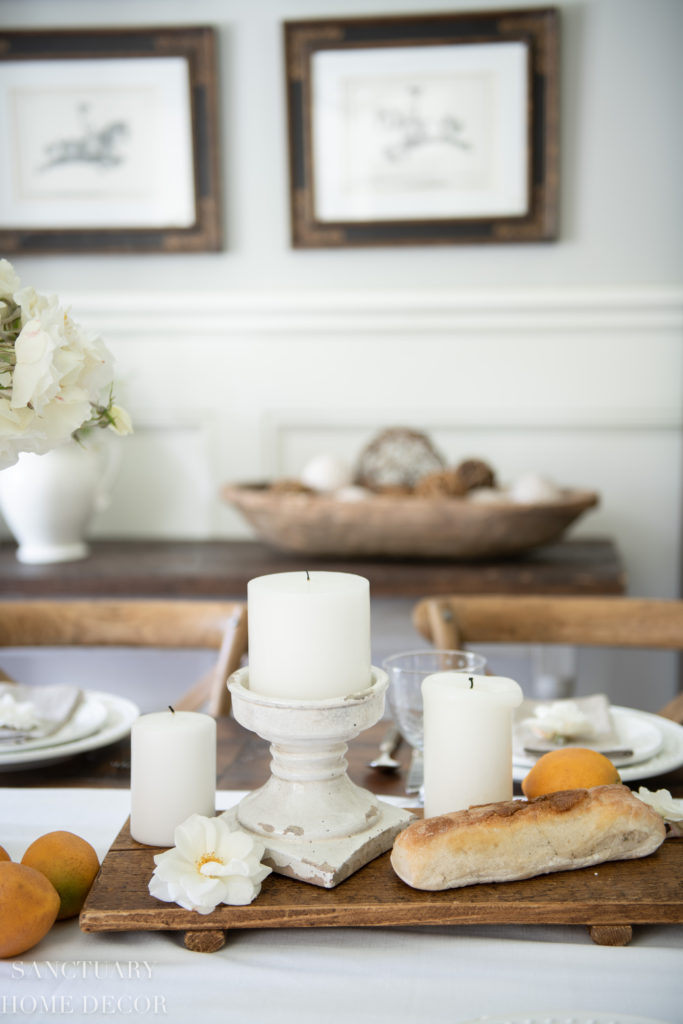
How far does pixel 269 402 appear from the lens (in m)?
2.30

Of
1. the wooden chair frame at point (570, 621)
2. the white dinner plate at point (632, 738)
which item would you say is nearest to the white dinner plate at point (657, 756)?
the white dinner plate at point (632, 738)

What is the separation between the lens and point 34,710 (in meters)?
1.02

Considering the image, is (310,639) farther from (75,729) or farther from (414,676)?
(75,729)

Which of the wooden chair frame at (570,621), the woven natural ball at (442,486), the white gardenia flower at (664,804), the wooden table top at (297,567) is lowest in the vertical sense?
the wooden table top at (297,567)

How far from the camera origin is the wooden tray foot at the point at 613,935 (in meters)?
0.58

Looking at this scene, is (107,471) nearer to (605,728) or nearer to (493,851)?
(605,728)

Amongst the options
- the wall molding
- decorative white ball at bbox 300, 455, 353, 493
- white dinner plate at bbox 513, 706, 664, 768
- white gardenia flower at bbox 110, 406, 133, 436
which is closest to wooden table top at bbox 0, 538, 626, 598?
decorative white ball at bbox 300, 455, 353, 493

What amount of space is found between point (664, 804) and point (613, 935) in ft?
0.49

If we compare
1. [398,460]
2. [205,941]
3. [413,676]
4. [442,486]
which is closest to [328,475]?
[398,460]

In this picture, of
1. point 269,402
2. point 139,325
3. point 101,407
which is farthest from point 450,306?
point 101,407

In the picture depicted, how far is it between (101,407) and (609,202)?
1.72 metres

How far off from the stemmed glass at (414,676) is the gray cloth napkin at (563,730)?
94 mm

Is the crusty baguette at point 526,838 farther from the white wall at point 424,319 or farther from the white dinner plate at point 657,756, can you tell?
the white wall at point 424,319

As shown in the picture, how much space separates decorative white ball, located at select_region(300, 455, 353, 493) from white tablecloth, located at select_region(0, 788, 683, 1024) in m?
1.40
